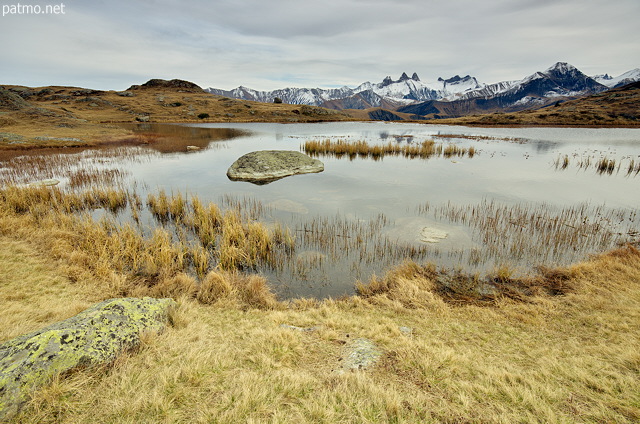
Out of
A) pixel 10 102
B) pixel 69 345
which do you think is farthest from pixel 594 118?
pixel 10 102

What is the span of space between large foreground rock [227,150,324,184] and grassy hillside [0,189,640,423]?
14.6 metres

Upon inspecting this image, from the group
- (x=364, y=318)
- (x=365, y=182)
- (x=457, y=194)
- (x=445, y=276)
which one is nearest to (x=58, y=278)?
(x=364, y=318)

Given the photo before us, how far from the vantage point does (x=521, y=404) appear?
14.2ft

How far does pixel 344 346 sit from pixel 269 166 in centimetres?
2214

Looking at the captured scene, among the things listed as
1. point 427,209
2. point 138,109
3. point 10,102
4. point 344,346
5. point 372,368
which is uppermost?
point 138,109

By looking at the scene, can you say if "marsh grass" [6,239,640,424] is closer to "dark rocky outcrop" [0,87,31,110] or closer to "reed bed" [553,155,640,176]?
"reed bed" [553,155,640,176]

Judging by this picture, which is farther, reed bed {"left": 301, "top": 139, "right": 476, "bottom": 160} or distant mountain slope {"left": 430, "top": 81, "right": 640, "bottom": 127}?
distant mountain slope {"left": 430, "top": 81, "right": 640, "bottom": 127}

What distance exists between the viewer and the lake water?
11430 mm

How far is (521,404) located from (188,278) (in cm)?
912

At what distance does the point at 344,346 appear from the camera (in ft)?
20.3

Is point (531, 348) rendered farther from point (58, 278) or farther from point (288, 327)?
point (58, 278)

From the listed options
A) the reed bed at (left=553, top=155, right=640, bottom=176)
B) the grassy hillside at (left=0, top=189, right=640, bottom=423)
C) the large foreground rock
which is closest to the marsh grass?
the grassy hillside at (left=0, top=189, right=640, bottom=423)

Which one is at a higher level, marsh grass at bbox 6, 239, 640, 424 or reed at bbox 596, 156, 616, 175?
reed at bbox 596, 156, 616, 175

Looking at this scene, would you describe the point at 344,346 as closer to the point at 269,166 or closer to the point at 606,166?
the point at 269,166
